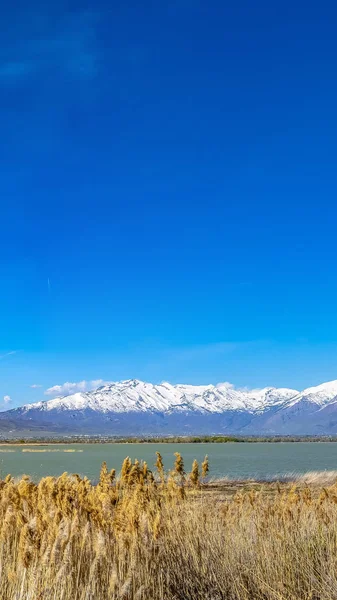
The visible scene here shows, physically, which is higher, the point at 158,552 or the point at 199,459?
the point at 158,552

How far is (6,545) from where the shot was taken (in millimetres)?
6344

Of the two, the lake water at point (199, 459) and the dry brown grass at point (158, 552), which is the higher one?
the dry brown grass at point (158, 552)

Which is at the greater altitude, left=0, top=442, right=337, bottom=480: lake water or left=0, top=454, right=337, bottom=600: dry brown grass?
left=0, top=454, right=337, bottom=600: dry brown grass

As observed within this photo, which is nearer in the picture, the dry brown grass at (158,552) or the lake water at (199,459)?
the dry brown grass at (158,552)

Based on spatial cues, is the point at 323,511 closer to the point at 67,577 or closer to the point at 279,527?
the point at 279,527

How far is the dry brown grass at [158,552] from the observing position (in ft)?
15.0

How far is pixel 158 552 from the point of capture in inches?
227

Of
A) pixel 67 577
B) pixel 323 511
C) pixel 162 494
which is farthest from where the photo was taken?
pixel 162 494

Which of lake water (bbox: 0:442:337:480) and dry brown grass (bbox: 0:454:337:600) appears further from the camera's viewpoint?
lake water (bbox: 0:442:337:480)

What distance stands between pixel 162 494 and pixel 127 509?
2.37 meters

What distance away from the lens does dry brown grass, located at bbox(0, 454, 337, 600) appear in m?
4.57

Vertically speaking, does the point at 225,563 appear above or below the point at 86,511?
below

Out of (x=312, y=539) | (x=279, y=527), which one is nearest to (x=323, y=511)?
(x=279, y=527)

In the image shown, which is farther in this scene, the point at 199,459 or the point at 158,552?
the point at 199,459
